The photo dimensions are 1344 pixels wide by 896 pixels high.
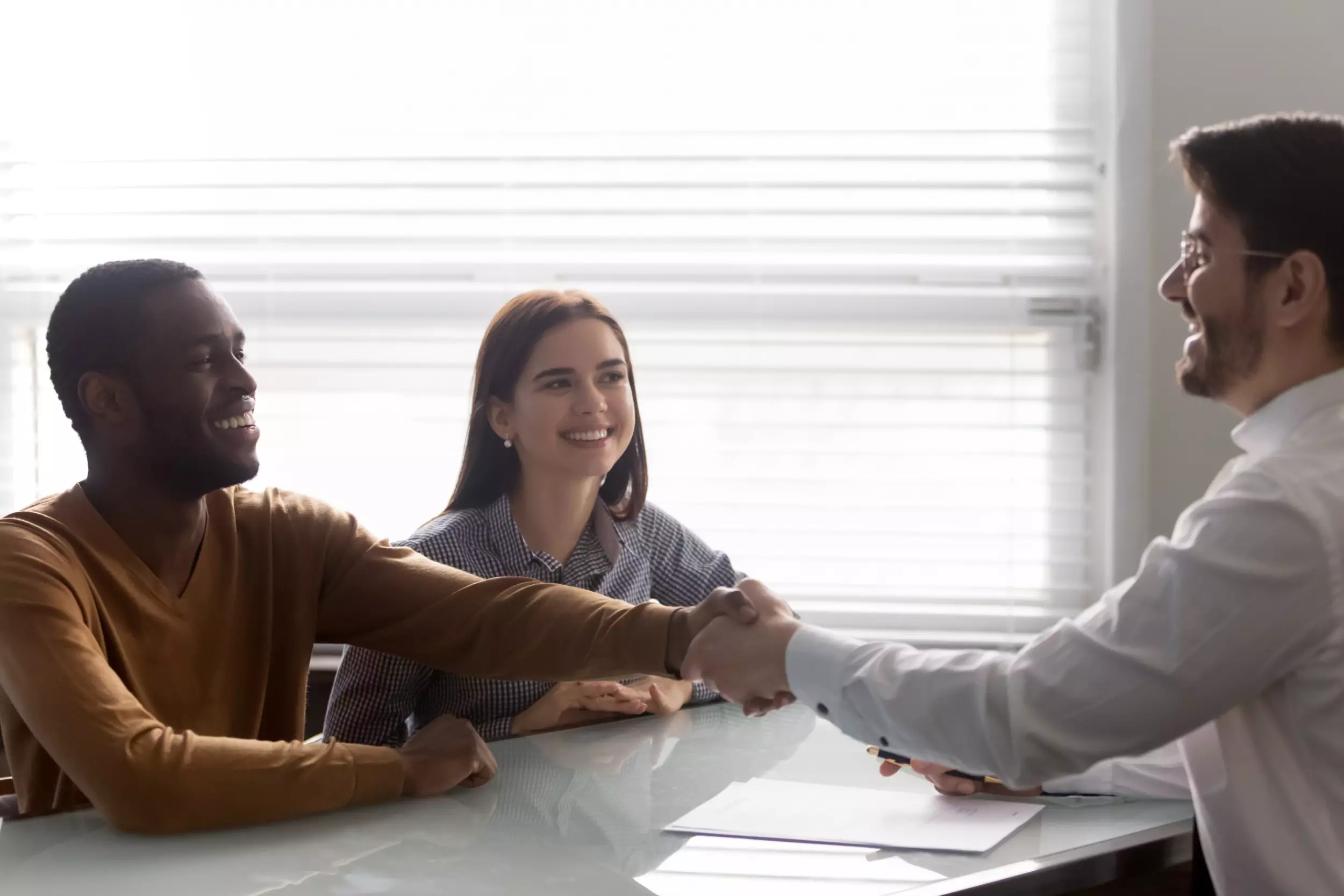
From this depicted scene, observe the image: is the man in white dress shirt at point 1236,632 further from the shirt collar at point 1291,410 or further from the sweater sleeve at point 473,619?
the sweater sleeve at point 473,619

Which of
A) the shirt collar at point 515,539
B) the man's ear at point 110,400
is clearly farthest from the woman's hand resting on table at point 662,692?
the man's ear at point 110,400

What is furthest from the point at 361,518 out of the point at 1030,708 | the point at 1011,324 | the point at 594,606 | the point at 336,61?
the point at 1030,708

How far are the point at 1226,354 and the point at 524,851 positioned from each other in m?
0.93

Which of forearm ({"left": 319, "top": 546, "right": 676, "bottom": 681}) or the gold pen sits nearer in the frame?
the gold pen

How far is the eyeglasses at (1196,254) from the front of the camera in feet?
4.69

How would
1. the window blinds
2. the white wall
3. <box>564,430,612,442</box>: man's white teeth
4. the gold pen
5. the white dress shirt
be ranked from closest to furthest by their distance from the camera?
1. the white dress shirt
2. the gold pen
3. <box>564,430,612,442</box>: man's white teeth
4. the white wall
5. the window blinds

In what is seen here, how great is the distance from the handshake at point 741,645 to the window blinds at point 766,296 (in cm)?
97

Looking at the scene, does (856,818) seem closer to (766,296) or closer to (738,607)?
(738,607)

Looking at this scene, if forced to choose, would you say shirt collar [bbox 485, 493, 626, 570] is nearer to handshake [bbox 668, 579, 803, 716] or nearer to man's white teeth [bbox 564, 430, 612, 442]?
man's white teeth [bbox 564, 430, 612, 442]

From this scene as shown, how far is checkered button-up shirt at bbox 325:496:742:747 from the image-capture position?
1.98 meters

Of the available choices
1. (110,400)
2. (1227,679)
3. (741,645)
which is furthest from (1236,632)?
(110,400)

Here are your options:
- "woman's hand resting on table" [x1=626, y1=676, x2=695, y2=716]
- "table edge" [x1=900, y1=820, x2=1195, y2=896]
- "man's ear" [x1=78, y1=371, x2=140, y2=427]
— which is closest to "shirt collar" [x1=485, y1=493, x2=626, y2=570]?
"woman's hand resting on table" [x1=626, y1=676, x2=695, y2=716]

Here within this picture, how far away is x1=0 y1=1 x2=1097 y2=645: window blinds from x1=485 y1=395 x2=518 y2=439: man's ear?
0.57m

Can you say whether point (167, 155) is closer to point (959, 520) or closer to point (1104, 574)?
point (959, 520)
